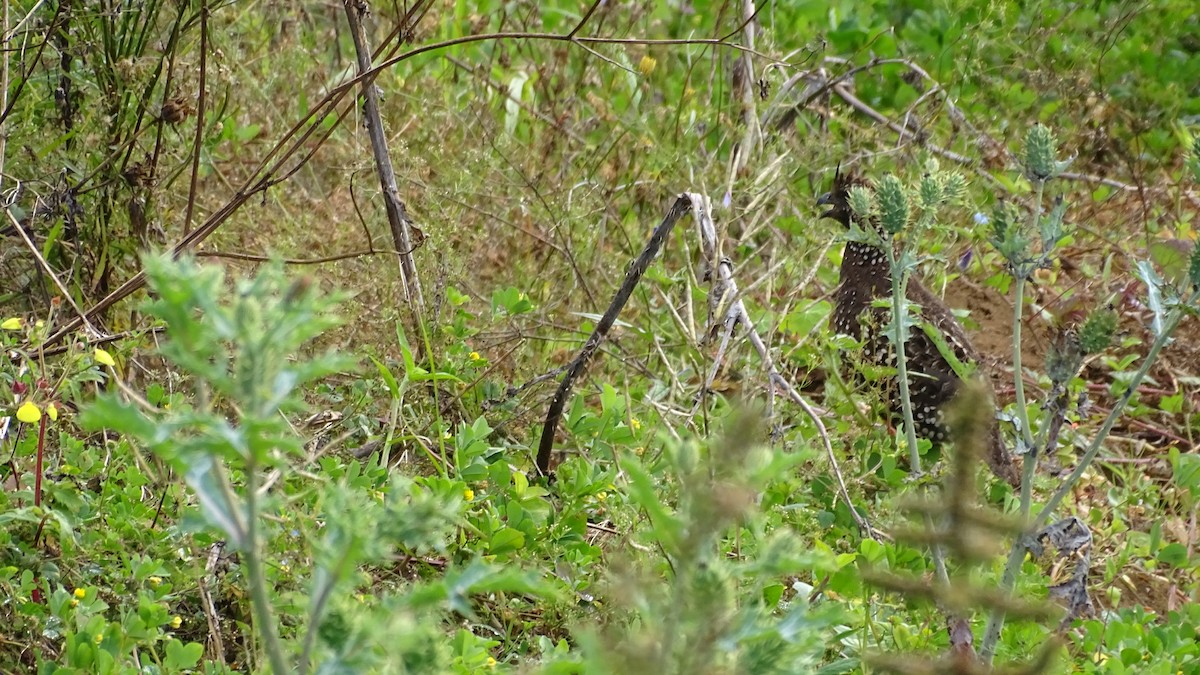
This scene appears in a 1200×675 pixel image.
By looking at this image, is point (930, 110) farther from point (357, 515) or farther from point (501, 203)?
point (357, 515)

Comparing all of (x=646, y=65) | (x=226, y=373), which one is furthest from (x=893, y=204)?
(x=646, y=65)

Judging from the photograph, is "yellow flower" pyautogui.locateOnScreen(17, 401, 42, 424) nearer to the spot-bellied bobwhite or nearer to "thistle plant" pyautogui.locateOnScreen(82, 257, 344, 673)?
"thistle plant" pyautogui.locateOnScreen(82, 257, 344, 673)

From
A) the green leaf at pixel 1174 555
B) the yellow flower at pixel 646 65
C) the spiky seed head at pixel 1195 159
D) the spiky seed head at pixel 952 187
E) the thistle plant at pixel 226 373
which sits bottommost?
the thistle plant at pixel 226 373

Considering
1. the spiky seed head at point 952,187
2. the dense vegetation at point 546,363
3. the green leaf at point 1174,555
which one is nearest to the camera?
the dense vegetation at point 546,363

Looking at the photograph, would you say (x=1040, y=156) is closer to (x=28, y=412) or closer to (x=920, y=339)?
(x=28, y=412)

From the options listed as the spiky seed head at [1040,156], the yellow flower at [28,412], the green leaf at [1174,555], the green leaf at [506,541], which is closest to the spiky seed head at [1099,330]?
the spiky seed head at [1040,156]

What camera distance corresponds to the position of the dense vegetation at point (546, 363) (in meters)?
1.18

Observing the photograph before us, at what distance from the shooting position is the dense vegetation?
1.18 metres

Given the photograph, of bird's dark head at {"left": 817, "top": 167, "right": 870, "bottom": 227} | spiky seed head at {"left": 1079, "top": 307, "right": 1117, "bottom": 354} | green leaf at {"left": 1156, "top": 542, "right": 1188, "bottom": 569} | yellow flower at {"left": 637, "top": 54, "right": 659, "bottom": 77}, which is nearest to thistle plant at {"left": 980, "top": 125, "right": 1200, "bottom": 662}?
spiky seed head at {"left": 1079, "top": 307, "right": 1117, "bottom": 354}

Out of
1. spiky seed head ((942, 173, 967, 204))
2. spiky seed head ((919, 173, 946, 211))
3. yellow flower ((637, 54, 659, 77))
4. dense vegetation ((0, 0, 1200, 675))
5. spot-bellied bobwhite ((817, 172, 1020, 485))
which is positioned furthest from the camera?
yellow flower ((637, 54, 659, 77))

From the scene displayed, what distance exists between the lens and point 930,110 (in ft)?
17.4

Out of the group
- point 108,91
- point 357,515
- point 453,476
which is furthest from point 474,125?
point 357,515

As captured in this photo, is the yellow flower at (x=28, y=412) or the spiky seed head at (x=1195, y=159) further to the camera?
the yellow flower at (x=28, y=412)

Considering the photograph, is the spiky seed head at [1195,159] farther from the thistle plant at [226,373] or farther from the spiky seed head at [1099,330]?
the thistle plant at [226,373]
